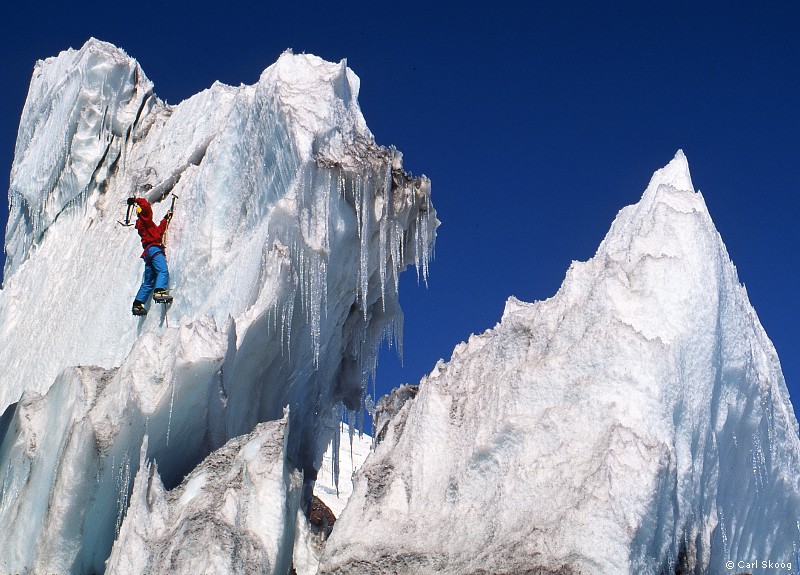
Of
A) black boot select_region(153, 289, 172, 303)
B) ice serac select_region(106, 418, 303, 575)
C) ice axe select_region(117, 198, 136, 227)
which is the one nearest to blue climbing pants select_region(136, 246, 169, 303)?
black boot select_region(153, 289, 172, 303)

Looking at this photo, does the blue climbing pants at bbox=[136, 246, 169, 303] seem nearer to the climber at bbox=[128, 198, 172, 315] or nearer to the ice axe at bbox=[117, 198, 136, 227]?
the climber at bbox=[128, 198, 172, 315]

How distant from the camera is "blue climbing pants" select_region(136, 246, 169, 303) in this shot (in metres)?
15.9

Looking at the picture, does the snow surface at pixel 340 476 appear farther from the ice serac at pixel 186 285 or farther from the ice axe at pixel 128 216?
the ice axe at pixel 128 216

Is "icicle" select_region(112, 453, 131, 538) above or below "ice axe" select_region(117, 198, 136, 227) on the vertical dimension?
below

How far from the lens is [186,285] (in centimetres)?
1616

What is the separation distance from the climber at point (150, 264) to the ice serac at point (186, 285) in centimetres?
32

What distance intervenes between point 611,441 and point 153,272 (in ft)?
27.0

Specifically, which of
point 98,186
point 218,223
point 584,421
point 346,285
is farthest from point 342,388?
point 584,421

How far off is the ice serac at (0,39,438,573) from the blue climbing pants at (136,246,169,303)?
32 centimetres

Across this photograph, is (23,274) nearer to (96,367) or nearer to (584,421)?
(96,367)

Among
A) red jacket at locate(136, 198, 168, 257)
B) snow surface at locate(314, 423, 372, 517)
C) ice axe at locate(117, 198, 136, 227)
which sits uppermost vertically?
snow surface at locate(314, 423, 372, 517)

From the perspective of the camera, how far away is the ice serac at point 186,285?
14242 mm

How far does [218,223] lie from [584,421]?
24.7 ft

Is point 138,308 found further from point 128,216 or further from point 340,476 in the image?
point 340,476
